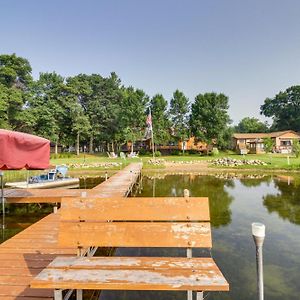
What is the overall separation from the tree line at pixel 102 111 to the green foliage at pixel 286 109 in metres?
33.2

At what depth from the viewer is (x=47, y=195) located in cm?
1233

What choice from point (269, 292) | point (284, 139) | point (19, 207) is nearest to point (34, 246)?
point (269, 292)

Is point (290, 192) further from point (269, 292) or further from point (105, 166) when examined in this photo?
point (105, 166)

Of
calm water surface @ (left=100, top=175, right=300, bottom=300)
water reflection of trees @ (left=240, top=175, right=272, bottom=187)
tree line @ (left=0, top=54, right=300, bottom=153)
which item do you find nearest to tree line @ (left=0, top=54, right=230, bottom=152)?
tree line @ (left=0, top=54, right=300, bottom=153)

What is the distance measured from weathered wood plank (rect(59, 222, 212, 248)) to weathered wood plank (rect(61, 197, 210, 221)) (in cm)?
13

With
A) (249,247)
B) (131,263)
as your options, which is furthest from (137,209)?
(249,247)

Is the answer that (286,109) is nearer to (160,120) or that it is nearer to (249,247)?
(160,120)

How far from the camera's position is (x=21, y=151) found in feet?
21.0

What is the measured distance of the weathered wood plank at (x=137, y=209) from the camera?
4113 mm

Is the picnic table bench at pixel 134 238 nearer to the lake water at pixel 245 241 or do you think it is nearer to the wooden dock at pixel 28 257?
the wooden dock at pixel 28 257

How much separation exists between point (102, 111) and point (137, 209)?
183 ft

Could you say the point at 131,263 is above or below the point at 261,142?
below

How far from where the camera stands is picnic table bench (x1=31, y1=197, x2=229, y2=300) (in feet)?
10.6

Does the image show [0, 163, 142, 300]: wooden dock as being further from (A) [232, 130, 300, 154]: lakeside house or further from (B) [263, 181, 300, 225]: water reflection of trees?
(A) [232, 130, 300, 154]: lakeside house
